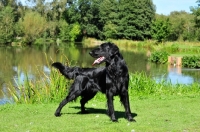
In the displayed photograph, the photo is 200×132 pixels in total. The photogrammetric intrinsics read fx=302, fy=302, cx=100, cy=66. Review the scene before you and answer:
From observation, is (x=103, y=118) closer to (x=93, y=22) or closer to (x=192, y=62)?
(x=192, y=62)

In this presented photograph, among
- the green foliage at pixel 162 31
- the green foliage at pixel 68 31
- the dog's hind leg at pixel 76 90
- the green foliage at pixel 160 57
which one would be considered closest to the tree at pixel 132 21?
the green foliage at pixel 68 31

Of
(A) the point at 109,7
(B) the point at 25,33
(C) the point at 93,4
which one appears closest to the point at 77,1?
(C) the point at 93,4

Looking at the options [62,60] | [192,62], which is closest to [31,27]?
[192,62]

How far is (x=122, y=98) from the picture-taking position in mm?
6441

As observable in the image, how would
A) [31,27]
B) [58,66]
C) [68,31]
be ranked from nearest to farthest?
1. [58,66]
2. [31,27]
3. [68,31]

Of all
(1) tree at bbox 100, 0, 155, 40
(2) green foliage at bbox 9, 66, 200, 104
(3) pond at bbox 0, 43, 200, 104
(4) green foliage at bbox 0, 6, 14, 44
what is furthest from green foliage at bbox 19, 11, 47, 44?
(2) green foliage at bbox 9, 66, 200, 104

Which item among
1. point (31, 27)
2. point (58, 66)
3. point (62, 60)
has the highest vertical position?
point (31, 27)

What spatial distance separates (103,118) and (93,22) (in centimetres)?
8734

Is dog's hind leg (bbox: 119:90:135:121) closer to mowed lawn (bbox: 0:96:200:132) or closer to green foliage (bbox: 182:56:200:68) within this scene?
mowed lawn (bbox: 0:96:200:132)

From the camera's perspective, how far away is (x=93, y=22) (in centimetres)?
9275

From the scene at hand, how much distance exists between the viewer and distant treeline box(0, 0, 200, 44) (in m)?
65.8

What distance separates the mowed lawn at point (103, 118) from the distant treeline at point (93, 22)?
140 feet

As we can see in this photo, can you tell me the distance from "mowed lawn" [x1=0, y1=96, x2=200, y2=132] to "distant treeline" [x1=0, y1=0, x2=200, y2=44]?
140 ft

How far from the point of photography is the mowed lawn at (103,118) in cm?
571
